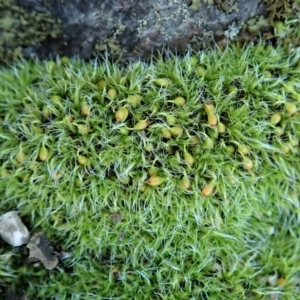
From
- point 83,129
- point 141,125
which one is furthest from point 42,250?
point 141,125

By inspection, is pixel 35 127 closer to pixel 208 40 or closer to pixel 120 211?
pixel 120 211

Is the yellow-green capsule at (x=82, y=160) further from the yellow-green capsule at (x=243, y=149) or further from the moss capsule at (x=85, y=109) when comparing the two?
the yellow-green capsule at (x=243, y=149)

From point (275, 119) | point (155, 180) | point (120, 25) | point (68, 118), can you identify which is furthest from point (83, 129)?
point (275, 119)

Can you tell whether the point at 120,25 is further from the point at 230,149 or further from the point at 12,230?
the point at 12,230

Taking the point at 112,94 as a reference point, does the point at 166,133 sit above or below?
below

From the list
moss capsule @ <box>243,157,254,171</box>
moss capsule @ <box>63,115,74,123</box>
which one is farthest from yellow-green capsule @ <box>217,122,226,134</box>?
moss capsule @ <box>63,115,74,123</box>

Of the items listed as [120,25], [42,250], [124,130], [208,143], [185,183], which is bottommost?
[42,250]

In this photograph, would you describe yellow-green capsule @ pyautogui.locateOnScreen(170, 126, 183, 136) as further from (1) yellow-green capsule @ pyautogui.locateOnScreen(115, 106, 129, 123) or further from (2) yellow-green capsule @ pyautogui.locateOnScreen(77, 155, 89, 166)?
(2) yellow-green capsule @ pyautogui.locateOnScreen(77, 155, 89, 166)
